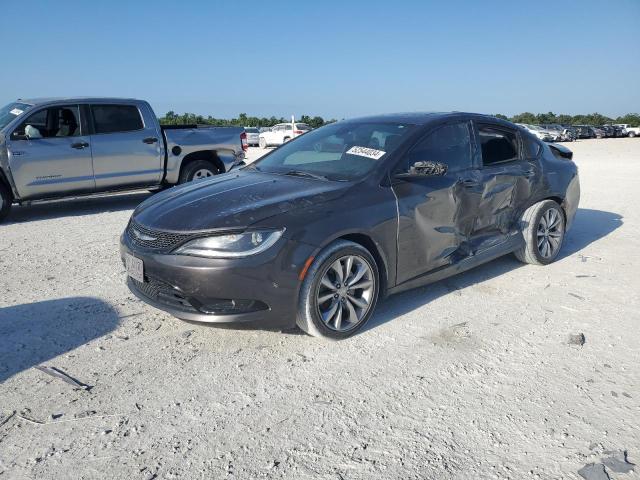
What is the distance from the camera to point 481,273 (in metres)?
5.20

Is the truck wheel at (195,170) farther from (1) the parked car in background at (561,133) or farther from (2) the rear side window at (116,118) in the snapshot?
(1) the parked car in background at (561,133)

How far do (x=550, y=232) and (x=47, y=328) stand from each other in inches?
182

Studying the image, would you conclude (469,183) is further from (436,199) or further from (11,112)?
(11,112)

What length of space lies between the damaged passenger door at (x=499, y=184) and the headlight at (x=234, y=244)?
2.05m

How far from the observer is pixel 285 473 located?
92.9 inches

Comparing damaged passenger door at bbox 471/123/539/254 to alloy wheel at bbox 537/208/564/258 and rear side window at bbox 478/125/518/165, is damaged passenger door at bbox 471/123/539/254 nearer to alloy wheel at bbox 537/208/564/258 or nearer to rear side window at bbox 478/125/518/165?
rear side window at bbox 478/125/518/165

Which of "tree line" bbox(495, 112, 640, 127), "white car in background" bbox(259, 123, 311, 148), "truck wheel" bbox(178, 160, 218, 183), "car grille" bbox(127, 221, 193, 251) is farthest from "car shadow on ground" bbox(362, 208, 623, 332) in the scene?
"tree line" bbox(495, 112, 640, 127)

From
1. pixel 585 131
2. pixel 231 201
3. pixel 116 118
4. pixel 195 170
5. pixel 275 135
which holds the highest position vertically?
pixel 116 118

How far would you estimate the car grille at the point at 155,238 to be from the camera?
3421 millimetres

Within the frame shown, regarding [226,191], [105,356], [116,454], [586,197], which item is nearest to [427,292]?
[226,191]

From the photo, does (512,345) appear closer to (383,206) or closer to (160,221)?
(383,206)

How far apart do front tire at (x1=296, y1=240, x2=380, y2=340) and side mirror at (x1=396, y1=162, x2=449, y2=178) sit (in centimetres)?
77

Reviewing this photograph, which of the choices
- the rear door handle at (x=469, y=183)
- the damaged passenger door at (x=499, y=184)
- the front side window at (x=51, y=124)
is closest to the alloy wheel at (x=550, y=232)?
the damaged passenger door at (x=499, y=184)

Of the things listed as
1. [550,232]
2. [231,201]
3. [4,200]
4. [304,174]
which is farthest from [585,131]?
[231,201]
